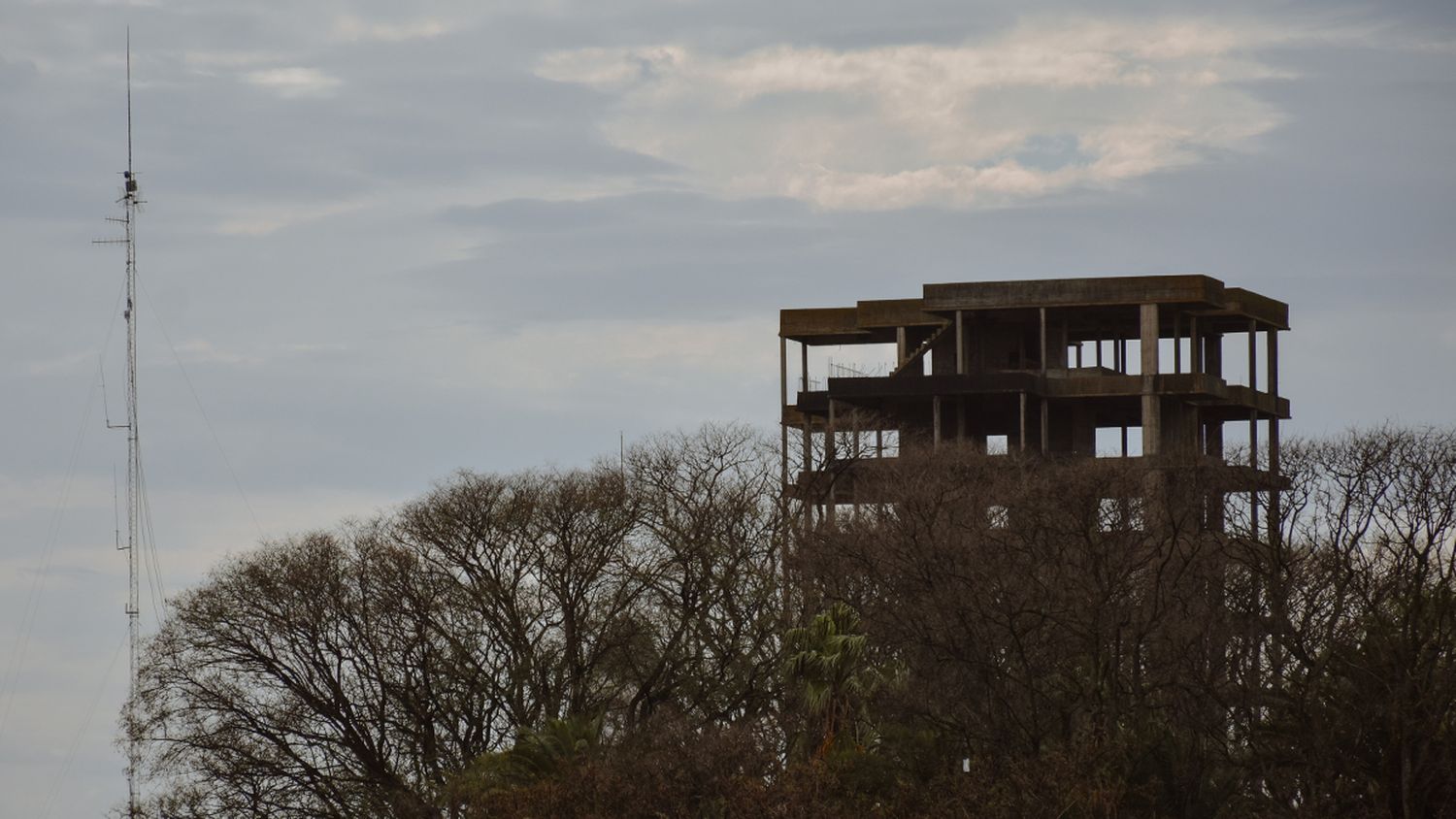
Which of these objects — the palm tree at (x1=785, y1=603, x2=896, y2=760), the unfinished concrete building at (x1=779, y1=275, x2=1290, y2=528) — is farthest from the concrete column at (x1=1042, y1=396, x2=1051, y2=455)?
the palm tree at (x1=785, y1=603, x2=896, y2=760)

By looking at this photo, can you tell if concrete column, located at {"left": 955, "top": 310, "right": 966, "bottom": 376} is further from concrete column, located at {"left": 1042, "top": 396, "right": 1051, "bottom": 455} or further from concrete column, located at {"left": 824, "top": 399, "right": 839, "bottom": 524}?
concrete column, located at {"left": 824, "top": 399, "right": 839, "bottom": 524}

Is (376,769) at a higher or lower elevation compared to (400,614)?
lower

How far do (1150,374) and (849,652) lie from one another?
47909mm

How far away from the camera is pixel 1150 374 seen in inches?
3856

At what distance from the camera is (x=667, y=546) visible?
240 feet

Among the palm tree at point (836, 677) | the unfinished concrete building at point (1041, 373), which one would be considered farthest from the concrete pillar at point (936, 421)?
the palm tree at point (836, 677)

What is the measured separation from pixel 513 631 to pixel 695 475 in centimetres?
1050

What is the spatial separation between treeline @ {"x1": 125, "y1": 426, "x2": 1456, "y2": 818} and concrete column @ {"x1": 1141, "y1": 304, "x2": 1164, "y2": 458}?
11.8 metres

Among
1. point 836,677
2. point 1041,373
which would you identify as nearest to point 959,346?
point 1041,373

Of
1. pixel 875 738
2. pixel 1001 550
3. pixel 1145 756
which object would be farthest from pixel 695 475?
pixel 1145 756

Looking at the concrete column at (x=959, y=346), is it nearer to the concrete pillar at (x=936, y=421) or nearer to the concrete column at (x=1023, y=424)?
the concrete pillar at (x=936, y=421)

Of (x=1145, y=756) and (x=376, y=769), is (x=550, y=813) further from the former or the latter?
(x=376, y=769)

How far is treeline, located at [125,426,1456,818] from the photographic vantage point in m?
45.4

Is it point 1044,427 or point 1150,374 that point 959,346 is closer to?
point 1044,427
